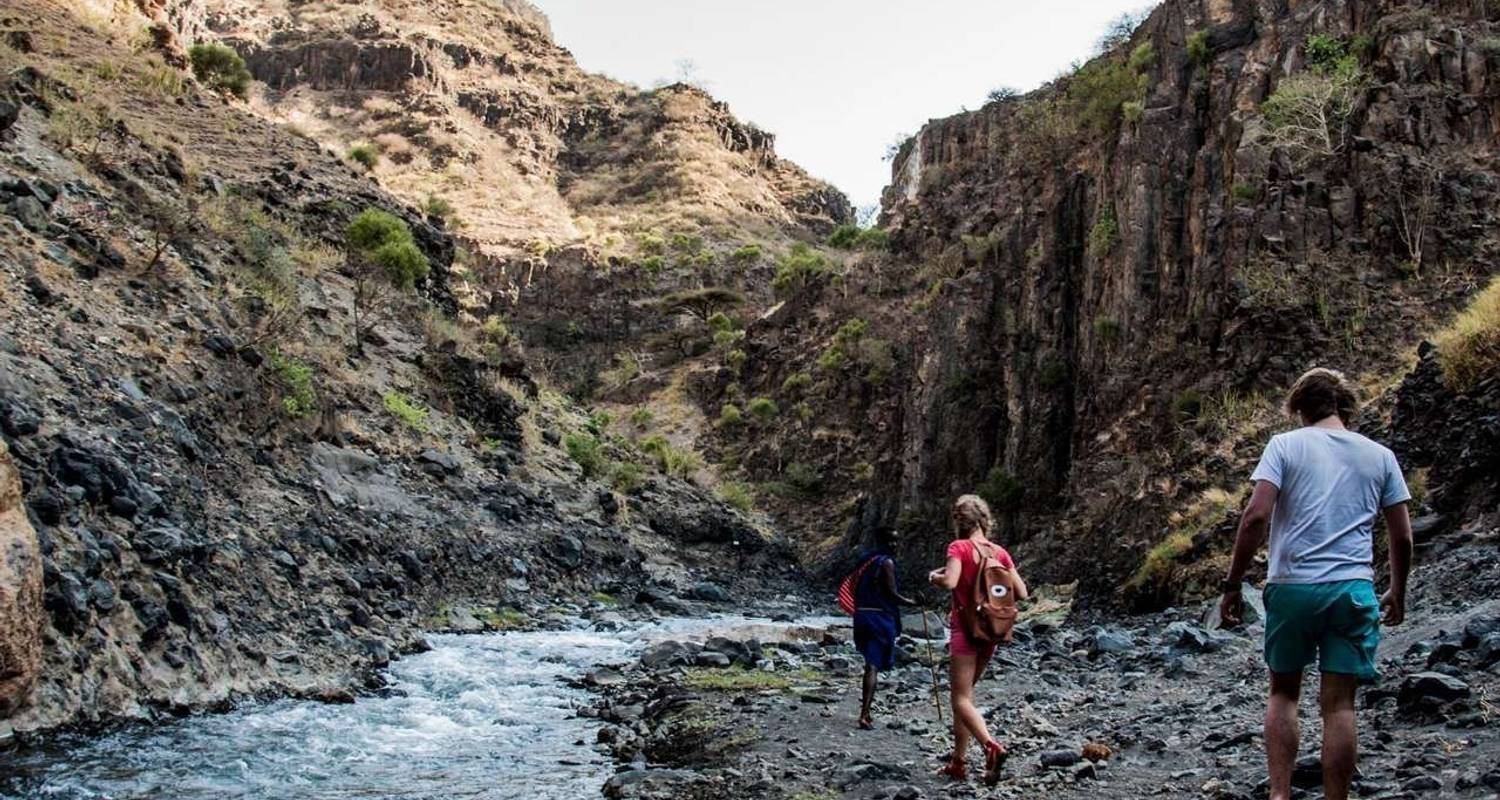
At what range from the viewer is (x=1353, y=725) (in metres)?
3.90

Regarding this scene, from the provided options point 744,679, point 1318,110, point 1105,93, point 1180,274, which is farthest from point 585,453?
point 1105,93

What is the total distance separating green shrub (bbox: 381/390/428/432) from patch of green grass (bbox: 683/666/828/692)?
10984mm

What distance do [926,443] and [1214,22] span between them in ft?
52.9

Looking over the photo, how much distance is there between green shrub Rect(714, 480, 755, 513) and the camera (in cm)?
4190

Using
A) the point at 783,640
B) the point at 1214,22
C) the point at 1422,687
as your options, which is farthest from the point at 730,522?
the point at 1422,687

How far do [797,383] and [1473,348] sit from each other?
125 ft

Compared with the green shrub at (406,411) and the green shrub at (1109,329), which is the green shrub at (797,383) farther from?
the green shrub at (406,411)

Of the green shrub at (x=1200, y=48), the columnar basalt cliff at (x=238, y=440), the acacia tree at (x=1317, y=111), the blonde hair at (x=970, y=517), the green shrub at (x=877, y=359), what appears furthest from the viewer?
the green shrub at (x=877, y=359)

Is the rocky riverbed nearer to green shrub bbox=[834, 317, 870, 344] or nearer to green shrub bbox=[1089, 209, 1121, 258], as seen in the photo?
green shrub bbox=[1089, 209, 1121, 258]

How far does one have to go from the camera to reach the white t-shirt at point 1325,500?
3.98 meters

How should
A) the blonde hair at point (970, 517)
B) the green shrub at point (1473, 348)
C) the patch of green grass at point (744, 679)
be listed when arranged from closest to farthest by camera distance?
the blonde hair at point (970, 517) < the patch of green grass at point (744, 679) < the green shrub at point (1473, 348)

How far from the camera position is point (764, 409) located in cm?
5016

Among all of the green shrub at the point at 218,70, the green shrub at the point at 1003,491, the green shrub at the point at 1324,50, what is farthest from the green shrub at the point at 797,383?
the green shrub at the point at 1324,50

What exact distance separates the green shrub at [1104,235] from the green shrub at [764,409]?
72.7 feet
